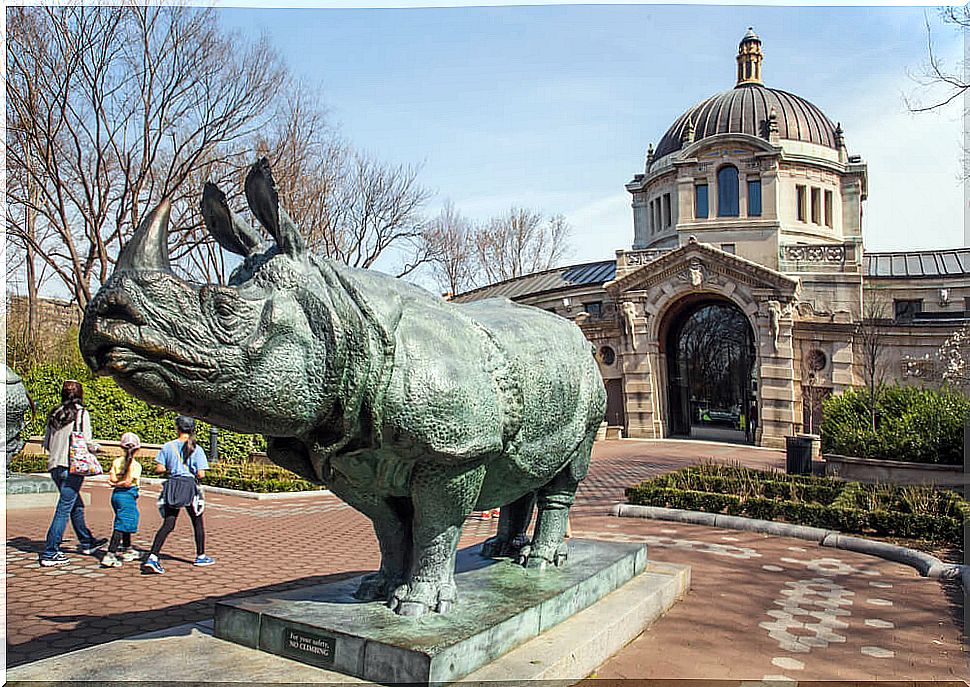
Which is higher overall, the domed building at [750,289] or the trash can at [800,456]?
the domed building at [750,289]

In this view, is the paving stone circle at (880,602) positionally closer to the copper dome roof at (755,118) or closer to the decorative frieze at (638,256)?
the decorative frieze at (638,256)

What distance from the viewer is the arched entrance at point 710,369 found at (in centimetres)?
2825

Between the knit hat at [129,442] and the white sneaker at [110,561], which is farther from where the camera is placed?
the knit hat at [129,442]

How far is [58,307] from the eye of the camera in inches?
1033

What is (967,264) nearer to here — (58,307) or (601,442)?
(601,442)

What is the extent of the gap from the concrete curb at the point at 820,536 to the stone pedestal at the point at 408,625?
14.0ft

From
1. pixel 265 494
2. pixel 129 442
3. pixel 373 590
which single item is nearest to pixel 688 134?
pixel 265 494

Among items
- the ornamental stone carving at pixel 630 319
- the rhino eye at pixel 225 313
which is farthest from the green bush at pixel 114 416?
the rhino eye at pixel 225 313

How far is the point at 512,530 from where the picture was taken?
5.20m

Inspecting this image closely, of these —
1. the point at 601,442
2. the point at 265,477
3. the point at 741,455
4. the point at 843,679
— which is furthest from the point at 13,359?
the point at 843,679

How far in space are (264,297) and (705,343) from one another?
28787 mm

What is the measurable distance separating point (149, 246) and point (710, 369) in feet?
97.8

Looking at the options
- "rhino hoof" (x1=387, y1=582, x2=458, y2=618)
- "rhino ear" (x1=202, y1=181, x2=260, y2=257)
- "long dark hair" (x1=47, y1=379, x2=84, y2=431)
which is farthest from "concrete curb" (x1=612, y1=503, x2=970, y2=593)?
"long dark hair" (x1=47, y1=379, x2=84, y2=431)

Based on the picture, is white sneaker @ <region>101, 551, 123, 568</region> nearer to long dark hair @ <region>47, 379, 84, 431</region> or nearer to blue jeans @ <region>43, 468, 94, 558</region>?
blue jeans @ <region>43, 468, 94, 558</region>
